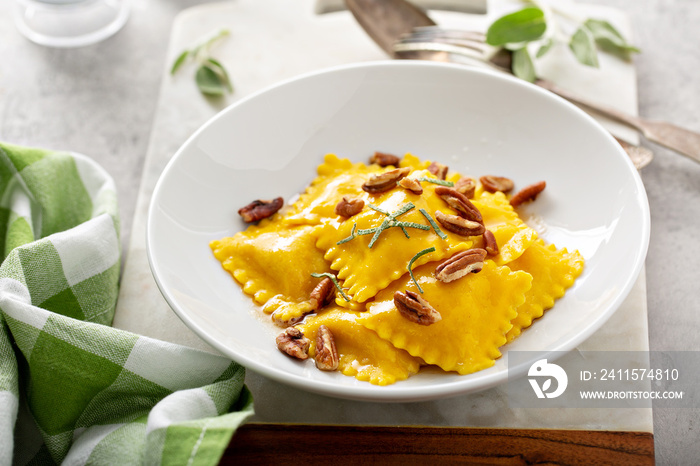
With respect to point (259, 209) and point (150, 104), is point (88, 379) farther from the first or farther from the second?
point (150, 104)

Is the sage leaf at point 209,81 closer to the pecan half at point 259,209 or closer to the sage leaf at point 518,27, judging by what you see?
the pecan half at point 259,209

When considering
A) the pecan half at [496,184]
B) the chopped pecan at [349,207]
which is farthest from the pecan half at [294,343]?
the pecan half at [496,184]

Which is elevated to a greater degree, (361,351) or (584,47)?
(584,47)

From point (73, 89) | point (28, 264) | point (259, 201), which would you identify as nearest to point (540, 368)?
point (259, 201)

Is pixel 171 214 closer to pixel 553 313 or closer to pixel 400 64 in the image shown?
pixel 400 64

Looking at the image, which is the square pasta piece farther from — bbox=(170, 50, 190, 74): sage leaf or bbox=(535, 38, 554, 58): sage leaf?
bbox=(535, 38, 554, 58): sage leaf

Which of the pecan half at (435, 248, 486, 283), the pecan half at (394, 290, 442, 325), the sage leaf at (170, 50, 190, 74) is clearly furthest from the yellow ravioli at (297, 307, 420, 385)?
the sage leaf at (170, 50, 190, 74)

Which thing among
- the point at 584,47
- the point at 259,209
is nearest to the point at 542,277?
the point at 259,209
